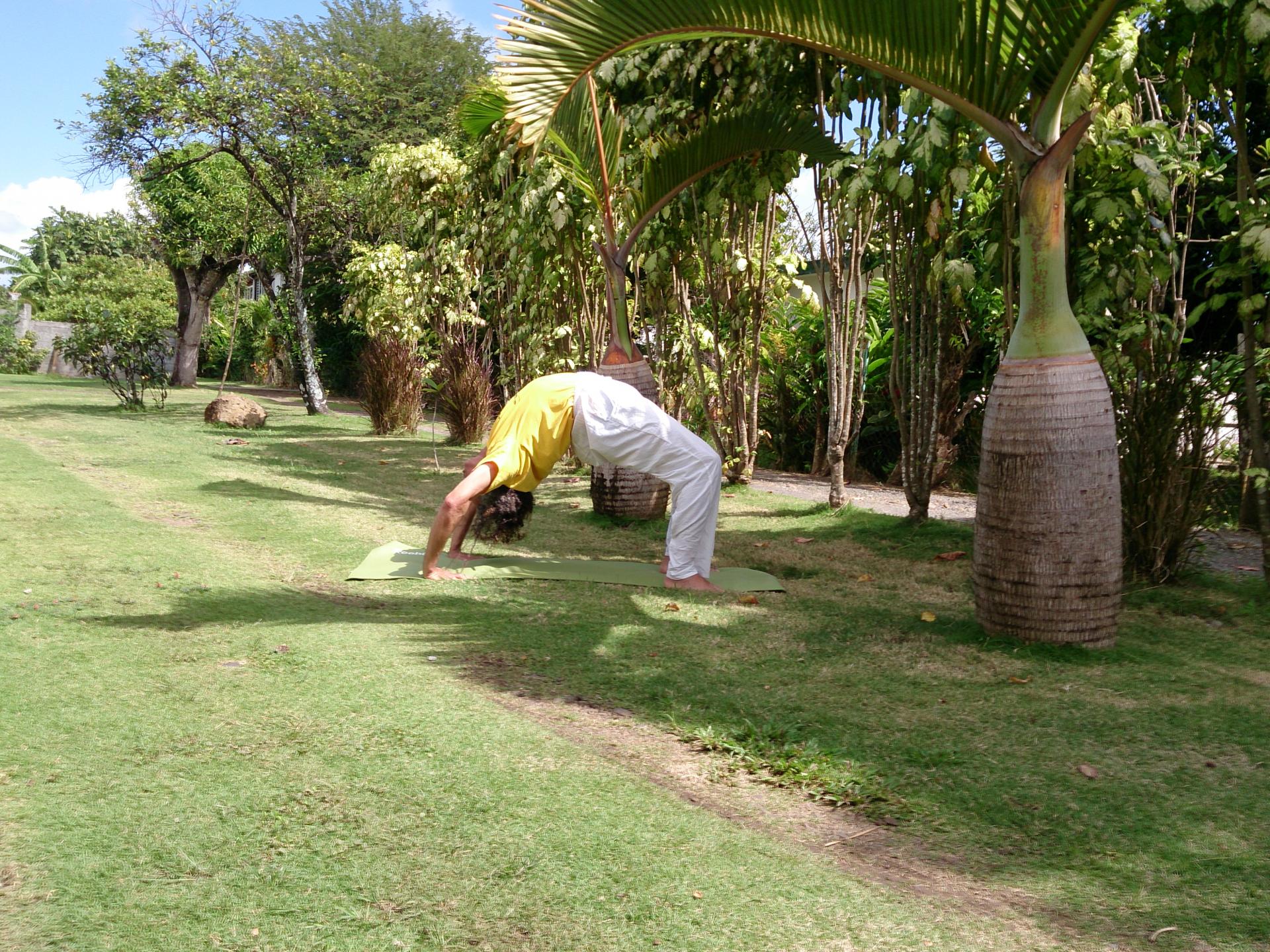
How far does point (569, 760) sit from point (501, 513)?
3226mm

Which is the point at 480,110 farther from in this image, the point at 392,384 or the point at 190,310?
the point at 190,310

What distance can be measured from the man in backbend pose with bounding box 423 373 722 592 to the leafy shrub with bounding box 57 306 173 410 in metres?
13.0

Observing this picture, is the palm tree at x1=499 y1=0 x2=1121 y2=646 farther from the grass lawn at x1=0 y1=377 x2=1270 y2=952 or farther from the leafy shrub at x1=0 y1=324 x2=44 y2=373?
the leafy shrub at x1=0 y1=324 x2=44 y2=373

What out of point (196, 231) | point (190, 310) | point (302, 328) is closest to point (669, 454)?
point (302, 328)

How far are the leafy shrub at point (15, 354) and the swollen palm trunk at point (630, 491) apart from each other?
3259cm

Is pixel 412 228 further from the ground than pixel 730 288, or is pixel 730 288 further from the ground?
pixel 412 228

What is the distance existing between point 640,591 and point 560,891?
133 inches

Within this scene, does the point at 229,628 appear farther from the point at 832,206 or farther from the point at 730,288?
the point at 730,288

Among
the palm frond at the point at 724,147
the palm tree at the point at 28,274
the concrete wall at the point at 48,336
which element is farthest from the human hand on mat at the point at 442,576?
the palm tree at the point at 28,274

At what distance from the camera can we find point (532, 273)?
10.8m

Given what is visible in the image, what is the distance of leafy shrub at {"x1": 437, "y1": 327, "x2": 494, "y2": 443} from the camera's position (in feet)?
46.6

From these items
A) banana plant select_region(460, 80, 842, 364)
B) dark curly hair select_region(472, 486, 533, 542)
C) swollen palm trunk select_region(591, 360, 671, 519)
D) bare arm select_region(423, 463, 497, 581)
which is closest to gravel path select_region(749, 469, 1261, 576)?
swollen palm trunk select_region(591, 360, 671, 519)

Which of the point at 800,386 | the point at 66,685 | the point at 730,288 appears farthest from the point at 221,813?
the point at 800,386

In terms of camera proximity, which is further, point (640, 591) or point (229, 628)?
point (640, 591)
